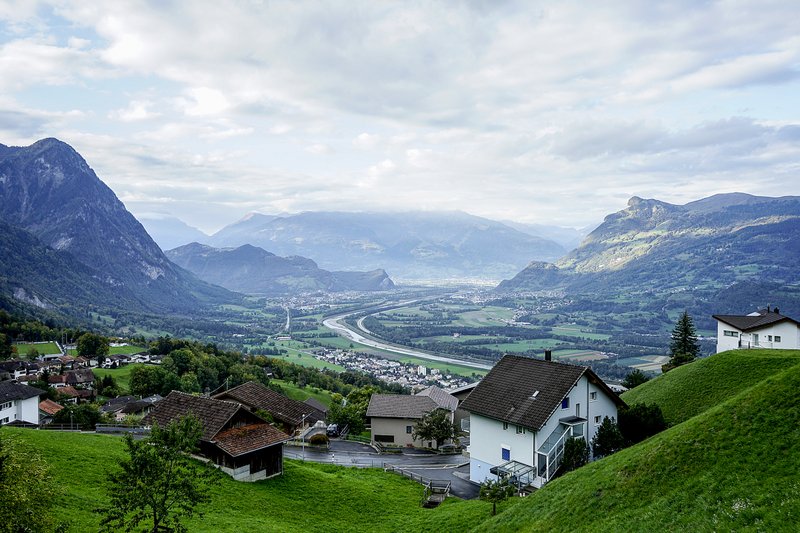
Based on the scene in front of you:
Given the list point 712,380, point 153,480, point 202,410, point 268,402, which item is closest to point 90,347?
point 268,402

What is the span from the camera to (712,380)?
39.4 m

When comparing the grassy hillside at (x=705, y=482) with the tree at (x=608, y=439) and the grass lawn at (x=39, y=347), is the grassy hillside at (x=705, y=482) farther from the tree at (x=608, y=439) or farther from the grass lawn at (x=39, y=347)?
the grass lawn at (x=39, y=347)

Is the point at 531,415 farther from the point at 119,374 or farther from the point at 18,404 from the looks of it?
the point at 119,374

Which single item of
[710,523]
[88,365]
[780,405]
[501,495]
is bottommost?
[88,365]

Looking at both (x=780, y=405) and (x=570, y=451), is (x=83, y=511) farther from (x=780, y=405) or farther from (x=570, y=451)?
A: (x=780, y=405)

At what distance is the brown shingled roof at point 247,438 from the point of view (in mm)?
32062

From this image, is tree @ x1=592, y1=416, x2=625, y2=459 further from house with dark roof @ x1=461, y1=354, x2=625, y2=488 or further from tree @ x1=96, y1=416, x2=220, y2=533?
tree @ x1=96, y1=416, x2=220, y2=533

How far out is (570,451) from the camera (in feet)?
99.5

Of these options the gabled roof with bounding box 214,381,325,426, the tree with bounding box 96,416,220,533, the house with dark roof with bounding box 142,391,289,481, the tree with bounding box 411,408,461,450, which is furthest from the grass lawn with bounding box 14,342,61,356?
the tree with bounding box 96,416,220,533

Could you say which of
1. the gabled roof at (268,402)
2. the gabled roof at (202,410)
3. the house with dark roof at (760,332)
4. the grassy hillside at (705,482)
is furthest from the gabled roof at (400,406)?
the grassy hillside at (705,482)

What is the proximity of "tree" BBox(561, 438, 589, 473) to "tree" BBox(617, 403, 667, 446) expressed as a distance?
4803mm

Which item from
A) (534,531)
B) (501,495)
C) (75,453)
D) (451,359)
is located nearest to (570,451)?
(501,495)

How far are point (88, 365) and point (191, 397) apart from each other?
83.5 metres

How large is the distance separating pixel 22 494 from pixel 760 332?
61920 mm
